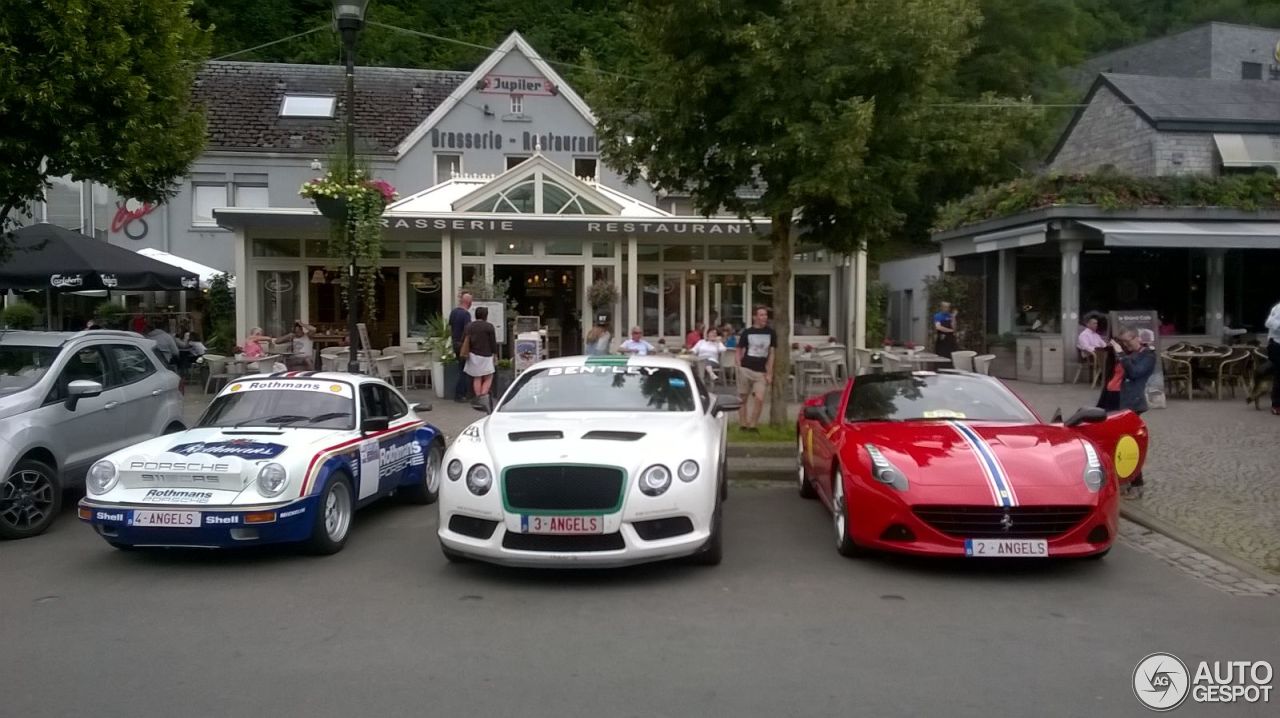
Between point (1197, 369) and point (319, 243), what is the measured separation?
1669cm

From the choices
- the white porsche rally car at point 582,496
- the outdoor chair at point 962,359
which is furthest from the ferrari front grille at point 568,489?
the outdoor chair at point 962,359

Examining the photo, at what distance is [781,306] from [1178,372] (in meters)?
9.30

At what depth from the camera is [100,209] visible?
2794cm

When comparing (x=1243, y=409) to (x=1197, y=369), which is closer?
Answer: (x=1243, y=409)

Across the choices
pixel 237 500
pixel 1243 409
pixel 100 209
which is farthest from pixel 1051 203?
pixel 100 209

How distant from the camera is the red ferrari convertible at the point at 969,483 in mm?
6707

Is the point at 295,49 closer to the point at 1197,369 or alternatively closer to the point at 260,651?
the point at 1197,369

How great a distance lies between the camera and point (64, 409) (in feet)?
29.4

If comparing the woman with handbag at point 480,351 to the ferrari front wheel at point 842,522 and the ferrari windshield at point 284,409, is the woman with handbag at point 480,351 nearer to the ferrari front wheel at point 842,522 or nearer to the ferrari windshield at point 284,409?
the ferrari windshield at point 284,409

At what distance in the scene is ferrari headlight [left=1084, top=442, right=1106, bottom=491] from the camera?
6887mm

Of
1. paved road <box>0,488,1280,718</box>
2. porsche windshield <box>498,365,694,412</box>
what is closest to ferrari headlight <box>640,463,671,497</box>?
paved road <box>0,488,1280,718</box>

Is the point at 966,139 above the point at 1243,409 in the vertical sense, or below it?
above

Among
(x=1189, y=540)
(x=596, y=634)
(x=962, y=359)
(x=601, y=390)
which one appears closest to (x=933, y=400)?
(x=1189, y=540)

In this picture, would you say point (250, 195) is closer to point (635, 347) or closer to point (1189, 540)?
point (635, 347)
